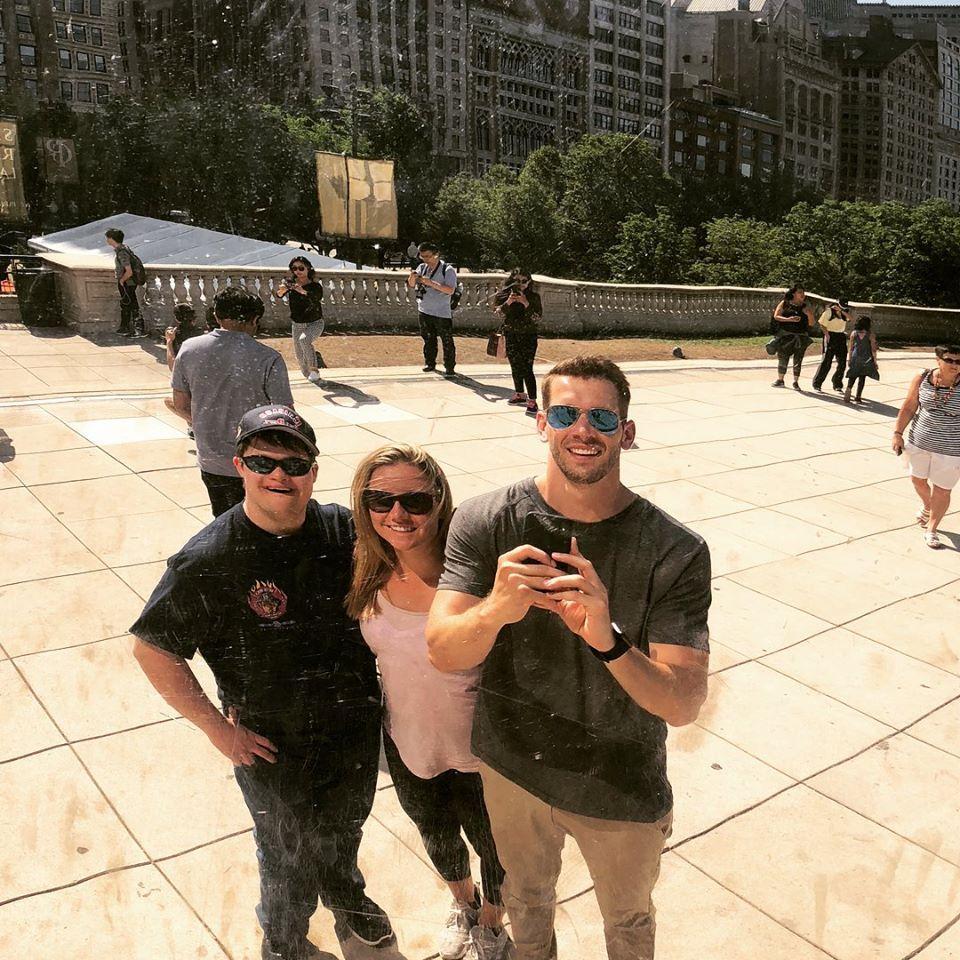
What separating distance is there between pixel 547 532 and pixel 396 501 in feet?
1.87

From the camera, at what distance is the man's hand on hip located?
95.3 inches

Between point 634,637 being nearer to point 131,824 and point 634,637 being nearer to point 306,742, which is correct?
point 306,742

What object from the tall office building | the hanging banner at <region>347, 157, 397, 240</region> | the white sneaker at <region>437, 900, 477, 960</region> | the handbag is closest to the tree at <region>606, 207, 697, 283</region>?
the hanging banner at <region>347, 157, 397, 240</region>

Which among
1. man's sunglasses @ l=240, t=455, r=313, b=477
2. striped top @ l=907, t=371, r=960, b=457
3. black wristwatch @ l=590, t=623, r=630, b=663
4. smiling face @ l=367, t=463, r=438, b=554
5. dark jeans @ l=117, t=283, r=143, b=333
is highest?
dark jeans @ l=117, t=283, r=143, b=333

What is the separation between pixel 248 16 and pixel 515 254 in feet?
163

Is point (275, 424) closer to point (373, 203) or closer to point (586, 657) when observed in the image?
point (586, 657)

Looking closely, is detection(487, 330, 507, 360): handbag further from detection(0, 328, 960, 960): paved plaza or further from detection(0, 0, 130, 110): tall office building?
detection(0, 0, 130, 110): tall office building

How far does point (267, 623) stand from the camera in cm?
237

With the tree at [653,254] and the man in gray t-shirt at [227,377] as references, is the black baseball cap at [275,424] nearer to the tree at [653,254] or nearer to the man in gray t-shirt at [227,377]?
the man in gray t-shirt at [227,377]

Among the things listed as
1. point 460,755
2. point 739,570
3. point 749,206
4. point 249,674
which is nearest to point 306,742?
point 249,674

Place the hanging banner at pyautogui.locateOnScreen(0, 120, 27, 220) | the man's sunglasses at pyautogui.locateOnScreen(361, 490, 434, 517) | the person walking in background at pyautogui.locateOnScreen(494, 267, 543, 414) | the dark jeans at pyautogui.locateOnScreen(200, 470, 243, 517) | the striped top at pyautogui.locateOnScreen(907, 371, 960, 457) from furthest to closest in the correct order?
the person walking in background at pyautogui.locateOnScreen(494, 267, 543, 414) < the hanging banner at pyautogui.locateOnScreen(0, 120, 27, 220) < the striped top at pyautogui.locateOnScreen(907, 371, 960, 457) < the dark jeans at pyautogui.locateOnScreen(200, 470, 243, 517) < the man's sunglasses at pyautogui.locateOnScreen(361, 490, 434, 517)

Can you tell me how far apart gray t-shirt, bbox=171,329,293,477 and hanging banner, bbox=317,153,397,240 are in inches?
136

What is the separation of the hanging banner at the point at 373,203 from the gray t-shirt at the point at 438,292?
121cm

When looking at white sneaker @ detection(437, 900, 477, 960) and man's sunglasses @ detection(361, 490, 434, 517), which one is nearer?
man's sunglasses @ detection(361, 490, 434, 517)
